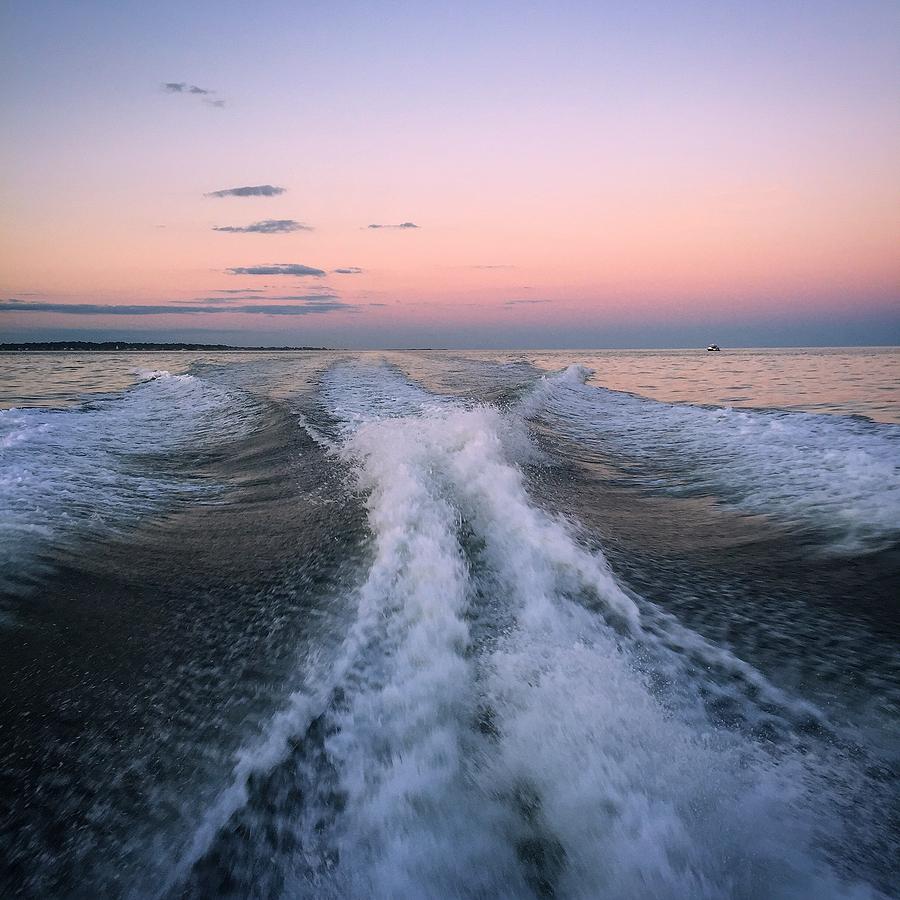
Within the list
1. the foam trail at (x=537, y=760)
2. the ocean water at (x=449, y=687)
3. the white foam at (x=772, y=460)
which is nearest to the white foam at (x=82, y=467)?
the ocean water at (x=449, y=687)

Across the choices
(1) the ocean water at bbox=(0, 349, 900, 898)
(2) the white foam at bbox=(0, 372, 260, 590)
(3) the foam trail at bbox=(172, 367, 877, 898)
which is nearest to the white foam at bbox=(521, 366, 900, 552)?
(1) the ocean water at bbox=(0, 349, 900, 898)

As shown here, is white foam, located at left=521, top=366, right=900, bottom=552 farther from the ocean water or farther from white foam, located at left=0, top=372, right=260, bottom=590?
white foam, located at left=0, top=372, right=260, bottom=590

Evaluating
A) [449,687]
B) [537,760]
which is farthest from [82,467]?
[537,760]

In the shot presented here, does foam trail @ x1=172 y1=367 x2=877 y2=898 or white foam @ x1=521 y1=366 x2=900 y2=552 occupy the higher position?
foam trail @ x1=172 y1=367 x2=877 y2=898

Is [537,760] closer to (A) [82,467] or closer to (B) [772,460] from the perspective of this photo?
(B) [772,460]

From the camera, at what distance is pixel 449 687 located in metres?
2.79

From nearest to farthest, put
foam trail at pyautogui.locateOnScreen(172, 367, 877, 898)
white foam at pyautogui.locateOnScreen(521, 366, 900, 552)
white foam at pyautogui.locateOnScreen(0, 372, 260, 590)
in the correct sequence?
foam trail at pyautogui.locateOnScreen(172, 367, 877, 898), white foam at pyautogui.locateOnScreen(0, 372, 260, 590), white foam at pyautogui.locateOnScreen(521, 366, 900, 552)

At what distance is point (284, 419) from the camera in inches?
454

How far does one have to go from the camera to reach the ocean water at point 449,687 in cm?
188

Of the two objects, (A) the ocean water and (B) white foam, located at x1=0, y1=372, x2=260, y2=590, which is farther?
(B) white foam, located at x1=0, y1=372, x2=260, y2=590

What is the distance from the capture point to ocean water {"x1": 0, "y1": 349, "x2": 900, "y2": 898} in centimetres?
188

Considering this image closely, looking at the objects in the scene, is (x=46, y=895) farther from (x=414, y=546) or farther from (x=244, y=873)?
(x=414, y=546)

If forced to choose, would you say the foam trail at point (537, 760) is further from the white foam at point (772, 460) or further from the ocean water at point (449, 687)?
the white foam at point (772, 460)

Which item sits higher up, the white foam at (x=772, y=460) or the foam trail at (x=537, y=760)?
the foam trail at (x=537, y=760)
